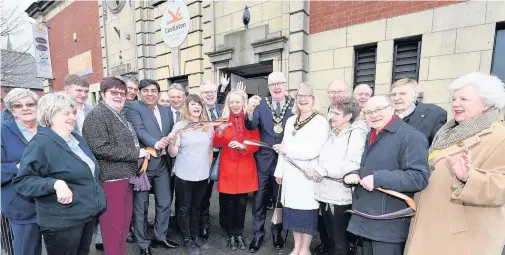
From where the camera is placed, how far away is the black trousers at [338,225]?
7.76 feet

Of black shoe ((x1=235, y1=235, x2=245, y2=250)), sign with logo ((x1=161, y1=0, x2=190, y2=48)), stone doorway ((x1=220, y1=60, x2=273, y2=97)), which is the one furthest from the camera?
sign with logo ((x1=161, y1=0, x2=190, y2=48))

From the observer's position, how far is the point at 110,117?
2.36 meters

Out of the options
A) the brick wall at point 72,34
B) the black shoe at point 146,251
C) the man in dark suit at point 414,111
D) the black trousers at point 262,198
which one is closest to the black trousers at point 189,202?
the black shoe at point 146,251

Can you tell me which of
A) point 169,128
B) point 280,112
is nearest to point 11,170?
point 169,128

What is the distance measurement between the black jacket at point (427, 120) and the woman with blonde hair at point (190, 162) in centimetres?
248

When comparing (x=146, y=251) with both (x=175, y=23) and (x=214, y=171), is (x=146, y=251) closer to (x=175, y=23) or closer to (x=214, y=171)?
(x=214, y=171)

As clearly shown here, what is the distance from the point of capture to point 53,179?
1.77m

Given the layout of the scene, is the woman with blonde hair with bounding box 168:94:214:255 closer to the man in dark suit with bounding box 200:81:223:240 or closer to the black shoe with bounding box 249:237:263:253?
the man in dark suit with bounding box 200:81:223:240

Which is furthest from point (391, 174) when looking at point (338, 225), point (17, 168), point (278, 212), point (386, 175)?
point (17, 168)

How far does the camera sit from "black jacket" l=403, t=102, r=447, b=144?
281 centimetres

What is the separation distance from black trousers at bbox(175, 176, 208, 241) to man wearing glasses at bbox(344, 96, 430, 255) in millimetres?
1874

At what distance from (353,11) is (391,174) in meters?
4.96

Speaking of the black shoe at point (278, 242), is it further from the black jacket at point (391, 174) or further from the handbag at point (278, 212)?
the black jacket at point (391, 174)

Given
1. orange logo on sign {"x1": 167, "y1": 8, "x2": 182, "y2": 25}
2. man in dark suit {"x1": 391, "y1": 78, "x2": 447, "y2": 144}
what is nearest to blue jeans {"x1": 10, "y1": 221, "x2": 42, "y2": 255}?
man in dark suit {"x1": 391, "y1": 78, "x2": 447, "y2": 144}
